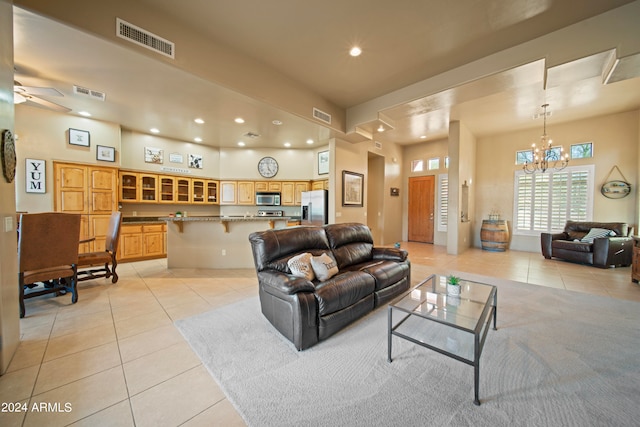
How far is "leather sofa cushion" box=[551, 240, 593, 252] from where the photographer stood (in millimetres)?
4816

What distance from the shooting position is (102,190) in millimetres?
4922

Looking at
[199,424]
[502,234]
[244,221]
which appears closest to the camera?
[199,424]

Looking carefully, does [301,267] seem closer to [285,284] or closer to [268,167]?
[285,284]

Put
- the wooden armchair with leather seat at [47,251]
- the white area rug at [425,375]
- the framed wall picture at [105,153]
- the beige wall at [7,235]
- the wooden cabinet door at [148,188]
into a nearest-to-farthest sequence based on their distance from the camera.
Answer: the white area rug at [425,375], the beige wall at [7,235], the wooden armchair with leather seat at [47,251], the framed wall picture at [105,153], the wooden cabinet door at [148,188]

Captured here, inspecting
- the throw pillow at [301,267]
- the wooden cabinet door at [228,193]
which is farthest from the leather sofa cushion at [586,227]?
the wooden cabinet door at [228,193]

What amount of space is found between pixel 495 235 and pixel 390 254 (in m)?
4.87

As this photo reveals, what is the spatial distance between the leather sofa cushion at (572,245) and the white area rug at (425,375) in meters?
3.06

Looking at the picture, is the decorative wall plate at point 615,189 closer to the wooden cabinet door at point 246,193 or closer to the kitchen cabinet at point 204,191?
the wooden cabinet door at point 246,193

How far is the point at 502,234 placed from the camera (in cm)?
632

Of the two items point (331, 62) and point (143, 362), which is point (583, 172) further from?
point (143, 362)

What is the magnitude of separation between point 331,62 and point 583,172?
6937mm

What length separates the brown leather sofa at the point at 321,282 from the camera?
2.04 meters

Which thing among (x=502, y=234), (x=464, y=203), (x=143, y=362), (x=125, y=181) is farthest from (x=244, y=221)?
(x=502, y=234)

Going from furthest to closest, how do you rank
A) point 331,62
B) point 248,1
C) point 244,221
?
point 244,221 < point 331,62 < point 248,1
